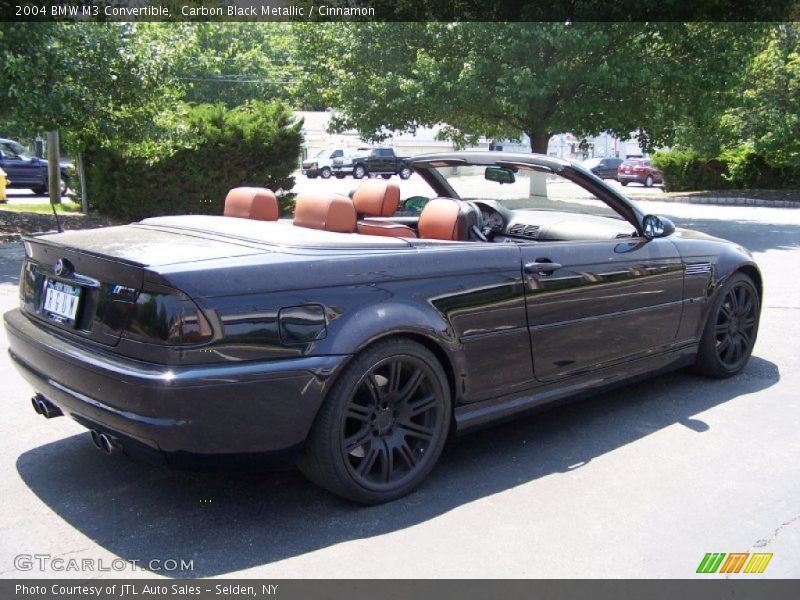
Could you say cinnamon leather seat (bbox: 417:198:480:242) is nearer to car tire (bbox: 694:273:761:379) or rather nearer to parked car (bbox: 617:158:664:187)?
car tire (bbox: 694:273:761:379)

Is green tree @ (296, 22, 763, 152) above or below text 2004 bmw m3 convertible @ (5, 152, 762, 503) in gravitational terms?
above

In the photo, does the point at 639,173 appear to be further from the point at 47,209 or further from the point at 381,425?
the point at 381,425

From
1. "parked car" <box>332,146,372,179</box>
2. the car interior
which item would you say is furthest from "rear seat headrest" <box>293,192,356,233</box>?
"parked car" <box>332,146,372,179</box>

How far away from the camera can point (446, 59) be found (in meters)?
17.9

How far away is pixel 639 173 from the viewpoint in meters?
38.2

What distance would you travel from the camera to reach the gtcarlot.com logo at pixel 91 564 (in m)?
2.96

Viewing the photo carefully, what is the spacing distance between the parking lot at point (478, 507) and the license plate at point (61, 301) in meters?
0.79

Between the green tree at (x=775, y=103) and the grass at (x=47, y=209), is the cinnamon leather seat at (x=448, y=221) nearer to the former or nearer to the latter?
the grass at (x=47, y=209)

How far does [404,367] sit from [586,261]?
1358mm

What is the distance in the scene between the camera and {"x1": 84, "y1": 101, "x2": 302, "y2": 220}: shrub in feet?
52.9

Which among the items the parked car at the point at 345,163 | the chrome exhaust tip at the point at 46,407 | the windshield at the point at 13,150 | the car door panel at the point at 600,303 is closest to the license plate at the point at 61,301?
the chrome exhaust tip at the point at 46,407

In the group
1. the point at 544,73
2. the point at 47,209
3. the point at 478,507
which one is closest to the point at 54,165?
the point at 47,209

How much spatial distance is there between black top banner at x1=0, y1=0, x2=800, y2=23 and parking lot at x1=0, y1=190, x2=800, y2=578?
10309 millimetres

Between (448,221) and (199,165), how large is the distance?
523 inches
